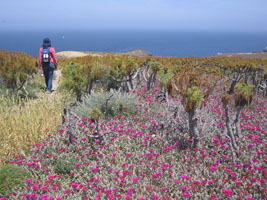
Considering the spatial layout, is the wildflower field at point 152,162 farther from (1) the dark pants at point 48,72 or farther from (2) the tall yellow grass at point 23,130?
(1) the dark pants at point 48,72

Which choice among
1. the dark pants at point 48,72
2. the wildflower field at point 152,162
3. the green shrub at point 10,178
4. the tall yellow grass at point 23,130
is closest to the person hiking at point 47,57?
the dark pants at point 48,72

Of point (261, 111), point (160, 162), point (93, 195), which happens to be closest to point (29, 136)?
→ point (93, 195)

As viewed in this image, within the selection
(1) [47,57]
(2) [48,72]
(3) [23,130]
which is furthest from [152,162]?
(2) [48,72]

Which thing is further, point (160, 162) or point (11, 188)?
point (160, 162)

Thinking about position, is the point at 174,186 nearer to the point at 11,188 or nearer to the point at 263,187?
the point at 263,187

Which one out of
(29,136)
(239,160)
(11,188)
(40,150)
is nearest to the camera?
(11,188)

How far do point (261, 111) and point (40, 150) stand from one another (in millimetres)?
6803

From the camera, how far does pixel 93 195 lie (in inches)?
128

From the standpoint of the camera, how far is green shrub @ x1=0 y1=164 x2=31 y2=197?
330 cm

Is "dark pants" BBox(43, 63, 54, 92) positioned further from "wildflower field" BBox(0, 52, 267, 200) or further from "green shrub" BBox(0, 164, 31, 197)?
"green shrub" BBox(0, 164, 31, 197)

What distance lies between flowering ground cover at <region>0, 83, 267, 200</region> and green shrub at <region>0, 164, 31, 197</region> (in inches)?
4.7

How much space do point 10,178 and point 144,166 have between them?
210 cm

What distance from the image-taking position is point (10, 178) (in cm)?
340

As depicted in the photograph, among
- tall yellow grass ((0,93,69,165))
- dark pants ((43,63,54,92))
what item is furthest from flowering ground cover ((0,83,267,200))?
dark pants ((43,63,54,92))
